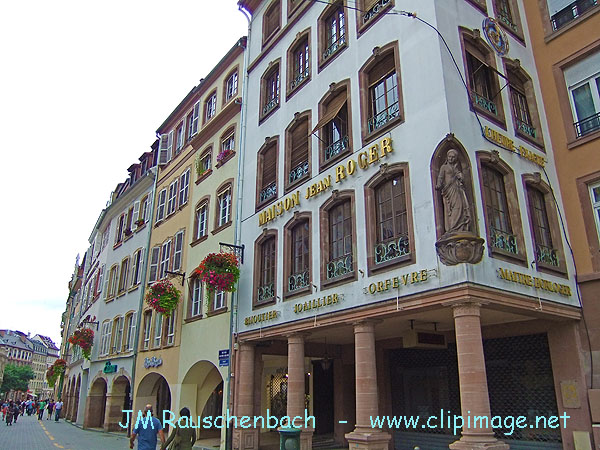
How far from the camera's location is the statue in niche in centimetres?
994

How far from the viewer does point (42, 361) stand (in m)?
170

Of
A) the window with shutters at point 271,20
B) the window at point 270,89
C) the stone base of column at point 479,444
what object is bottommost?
the stone base of column at point 479,444

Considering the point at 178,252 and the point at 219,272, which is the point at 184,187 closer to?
the point at 178,252

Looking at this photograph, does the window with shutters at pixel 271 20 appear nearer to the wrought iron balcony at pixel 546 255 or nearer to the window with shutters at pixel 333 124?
the window with shutters at pixel 333 124

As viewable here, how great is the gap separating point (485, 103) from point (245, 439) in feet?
39.3

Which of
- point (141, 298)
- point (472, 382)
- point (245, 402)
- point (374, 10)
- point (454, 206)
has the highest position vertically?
point (374, 10)

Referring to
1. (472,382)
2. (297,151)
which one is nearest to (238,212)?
(297,151)

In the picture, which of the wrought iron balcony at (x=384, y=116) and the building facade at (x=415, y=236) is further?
the wrought iron balcony at (x=384, y=116)

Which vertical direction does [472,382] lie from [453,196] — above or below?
below

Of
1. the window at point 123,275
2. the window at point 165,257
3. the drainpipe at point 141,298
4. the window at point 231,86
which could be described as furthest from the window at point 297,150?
the window at point 123,275

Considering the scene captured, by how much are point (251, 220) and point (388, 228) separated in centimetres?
699

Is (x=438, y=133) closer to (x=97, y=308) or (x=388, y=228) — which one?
(x=388, y=228)

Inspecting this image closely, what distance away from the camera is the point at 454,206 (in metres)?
10.1

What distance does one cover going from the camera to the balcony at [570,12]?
44.4 feet
